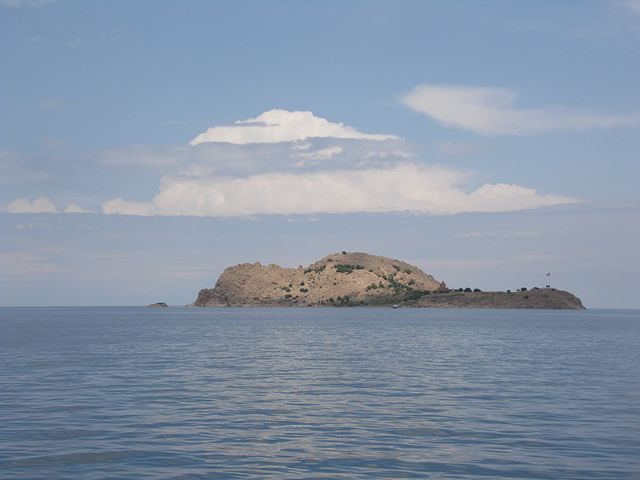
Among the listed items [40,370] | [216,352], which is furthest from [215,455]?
[216,352]

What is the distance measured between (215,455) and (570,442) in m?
14.8

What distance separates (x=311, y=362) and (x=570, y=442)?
33.7m

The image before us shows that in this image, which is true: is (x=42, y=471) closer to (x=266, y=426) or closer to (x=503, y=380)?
(x=266, y=426)

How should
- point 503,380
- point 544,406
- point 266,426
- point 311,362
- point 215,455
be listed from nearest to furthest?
point 215,455 < point 266,426 < point 544,406 < point 503,380 < point 311,362

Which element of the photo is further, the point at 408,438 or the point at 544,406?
the point at 544,406

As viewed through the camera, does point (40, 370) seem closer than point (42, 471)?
No

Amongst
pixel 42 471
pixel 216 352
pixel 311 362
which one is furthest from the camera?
pixel 216 352

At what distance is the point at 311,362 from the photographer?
57.2 meters

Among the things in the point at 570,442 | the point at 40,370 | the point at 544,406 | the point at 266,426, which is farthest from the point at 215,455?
the point at 40,370

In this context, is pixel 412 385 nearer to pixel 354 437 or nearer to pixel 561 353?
pixel 354 437

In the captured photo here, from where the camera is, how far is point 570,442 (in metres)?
25.6

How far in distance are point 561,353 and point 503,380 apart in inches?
1145

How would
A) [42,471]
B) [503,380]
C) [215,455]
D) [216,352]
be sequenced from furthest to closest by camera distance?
[216,352]
[503,380]
[215,455]
[42,471]

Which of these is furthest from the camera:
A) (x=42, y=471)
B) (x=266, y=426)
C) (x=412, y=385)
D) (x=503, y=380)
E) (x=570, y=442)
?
(x=503, y=380)
